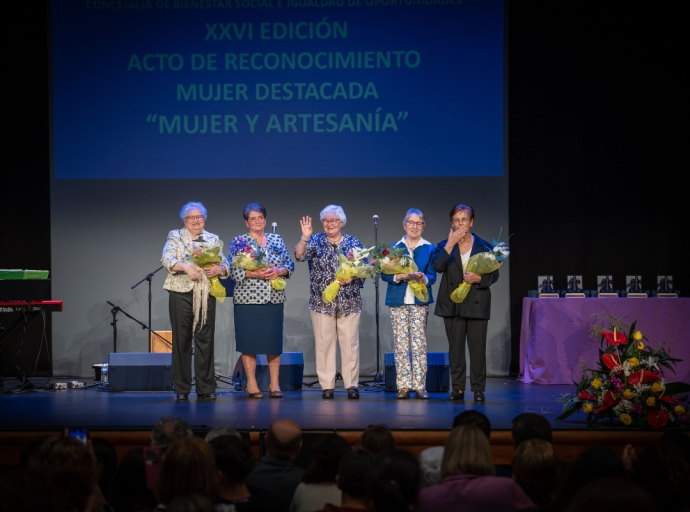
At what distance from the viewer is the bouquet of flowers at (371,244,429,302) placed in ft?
19.1

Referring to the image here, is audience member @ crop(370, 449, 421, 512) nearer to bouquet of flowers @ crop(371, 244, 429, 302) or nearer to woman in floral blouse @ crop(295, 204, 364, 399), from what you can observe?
bouquet of flowers @ crop(371, 244, 429, 302)

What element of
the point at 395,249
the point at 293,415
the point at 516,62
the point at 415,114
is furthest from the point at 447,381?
the point at 516,62

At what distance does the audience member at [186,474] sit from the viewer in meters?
2.28

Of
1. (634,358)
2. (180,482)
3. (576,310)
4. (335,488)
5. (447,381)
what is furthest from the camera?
(576,310)

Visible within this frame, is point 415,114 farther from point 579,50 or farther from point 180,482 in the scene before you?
point 180,482

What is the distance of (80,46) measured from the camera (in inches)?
298

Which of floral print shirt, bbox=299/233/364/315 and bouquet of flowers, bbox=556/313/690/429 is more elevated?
floral print shirt, bbox=299/233/364/315

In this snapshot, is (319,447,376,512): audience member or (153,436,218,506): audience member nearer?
(153,436,218,506): audience member

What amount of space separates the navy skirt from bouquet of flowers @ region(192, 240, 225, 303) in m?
0.22

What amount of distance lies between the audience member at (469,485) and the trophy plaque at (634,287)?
5121mm

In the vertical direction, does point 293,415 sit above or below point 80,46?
below

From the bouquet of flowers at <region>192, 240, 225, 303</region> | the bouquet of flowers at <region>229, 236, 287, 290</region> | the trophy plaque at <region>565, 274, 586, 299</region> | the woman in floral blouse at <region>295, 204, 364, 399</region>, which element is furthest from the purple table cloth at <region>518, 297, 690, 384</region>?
the bouquet of flowers at <region>192, 240, 225, 303</region>

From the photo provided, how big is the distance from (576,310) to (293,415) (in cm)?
319

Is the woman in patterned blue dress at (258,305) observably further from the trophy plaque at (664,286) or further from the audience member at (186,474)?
the audience member at (186,474)
